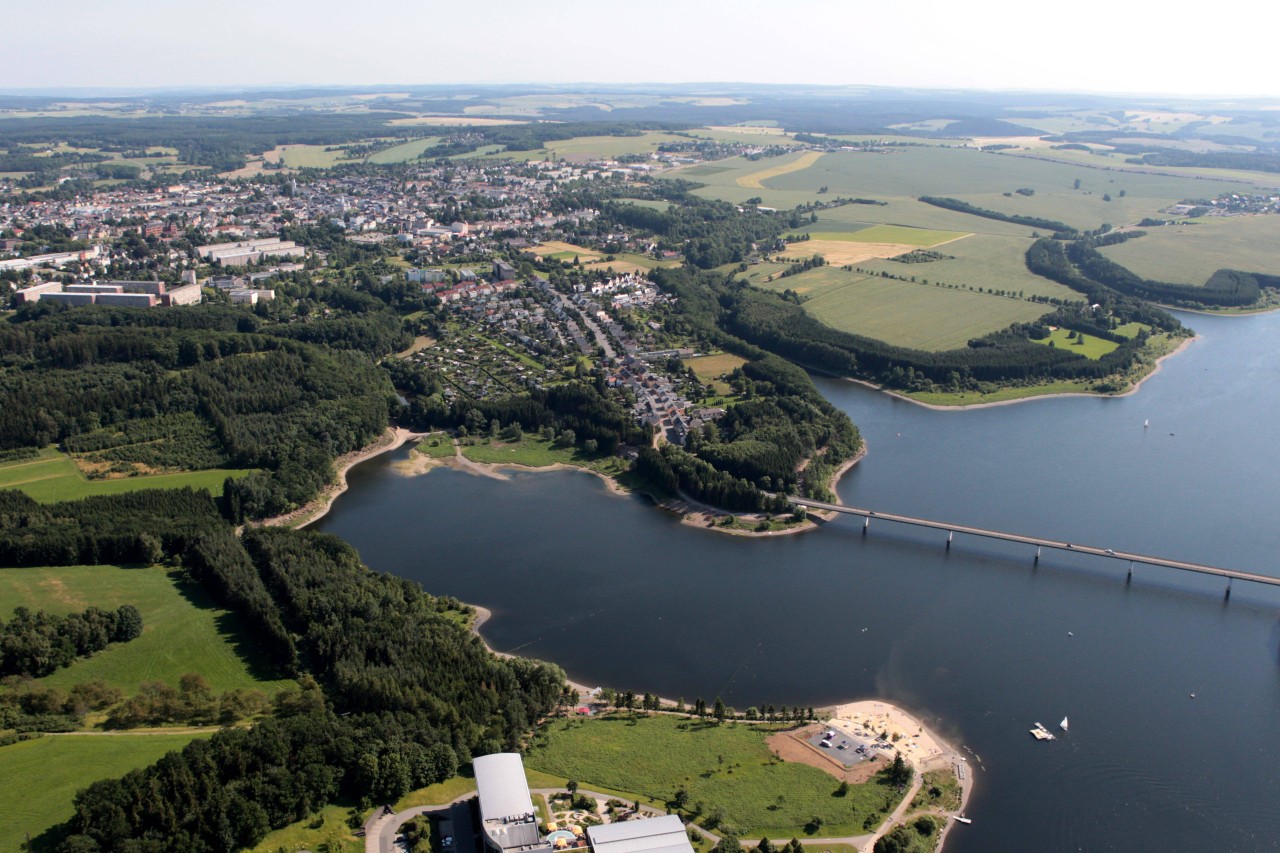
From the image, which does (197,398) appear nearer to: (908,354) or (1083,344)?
(908,354)

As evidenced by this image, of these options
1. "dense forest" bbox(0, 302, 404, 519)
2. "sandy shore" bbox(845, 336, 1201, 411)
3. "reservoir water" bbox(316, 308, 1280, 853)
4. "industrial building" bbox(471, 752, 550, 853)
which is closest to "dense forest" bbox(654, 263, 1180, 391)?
"sandy shore" bbox(845, 336, 1201, 411)

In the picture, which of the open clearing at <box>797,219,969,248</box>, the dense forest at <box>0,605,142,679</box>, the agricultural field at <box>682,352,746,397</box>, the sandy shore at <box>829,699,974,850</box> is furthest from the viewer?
the open clearing at <box>797,219,969,248</box>

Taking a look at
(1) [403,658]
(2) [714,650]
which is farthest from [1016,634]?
(1) [403,658]

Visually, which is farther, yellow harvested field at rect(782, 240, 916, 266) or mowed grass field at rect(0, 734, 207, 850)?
yellow harvested field at rect(782, 240, 916, 266)

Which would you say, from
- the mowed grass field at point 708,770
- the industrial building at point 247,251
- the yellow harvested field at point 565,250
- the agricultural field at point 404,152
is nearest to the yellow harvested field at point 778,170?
the yellow harvested field at point 565,250

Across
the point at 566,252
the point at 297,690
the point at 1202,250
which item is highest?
the point at 566,252

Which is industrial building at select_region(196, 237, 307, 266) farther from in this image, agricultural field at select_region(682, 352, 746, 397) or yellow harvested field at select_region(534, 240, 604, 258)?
agricultural field at select_region(682, 352, 746, 397)

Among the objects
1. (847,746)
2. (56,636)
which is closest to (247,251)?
(56,636)
